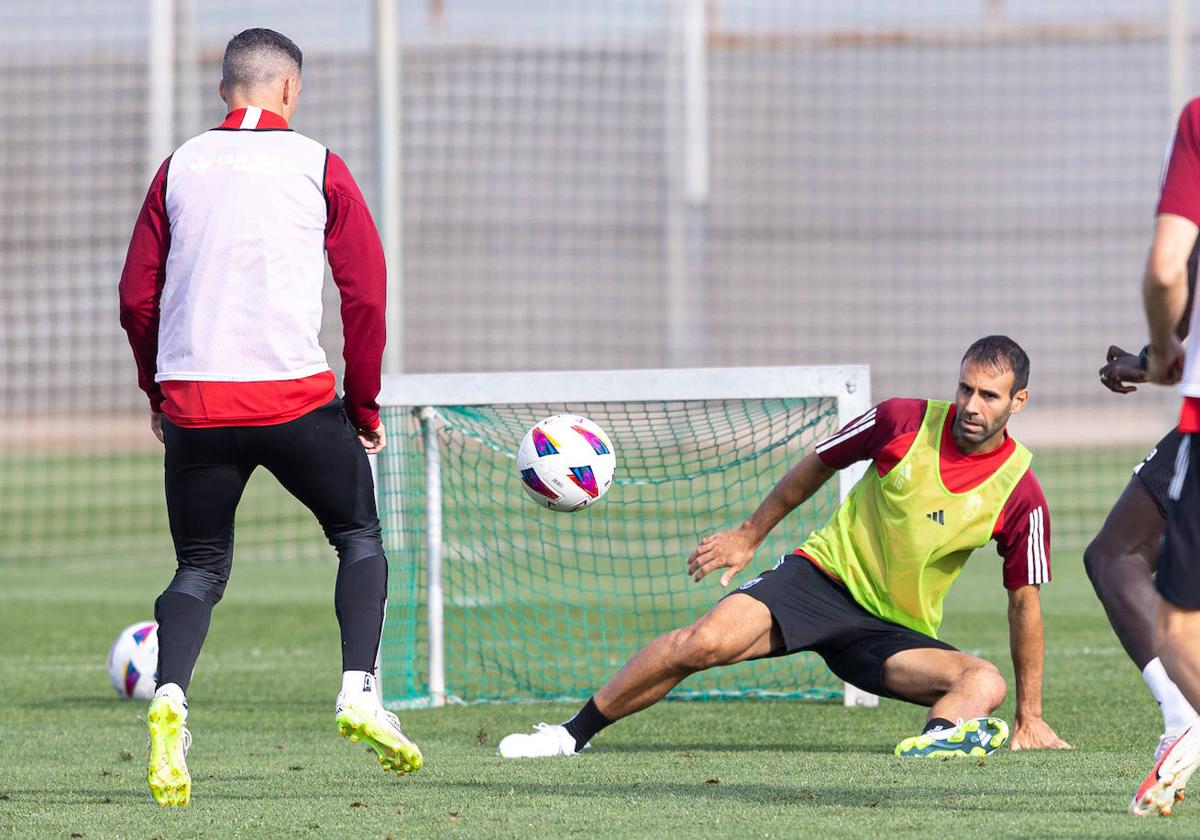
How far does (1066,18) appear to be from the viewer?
74.4ft

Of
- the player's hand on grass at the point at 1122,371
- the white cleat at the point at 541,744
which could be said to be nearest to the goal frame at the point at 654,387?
the white cleat at the point at 541,744

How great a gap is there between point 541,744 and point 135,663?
256cm

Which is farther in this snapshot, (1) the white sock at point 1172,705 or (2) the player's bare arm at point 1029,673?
(2) the player's bare arm at point 1029,673

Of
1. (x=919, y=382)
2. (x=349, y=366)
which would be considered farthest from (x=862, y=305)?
(x=349, y=366)

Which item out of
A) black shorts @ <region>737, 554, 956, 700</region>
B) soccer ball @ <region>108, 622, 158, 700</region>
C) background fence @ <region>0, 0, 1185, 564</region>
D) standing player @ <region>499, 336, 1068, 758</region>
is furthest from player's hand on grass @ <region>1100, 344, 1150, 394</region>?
background fence @ <region>0, 0, 1185, 564</region>

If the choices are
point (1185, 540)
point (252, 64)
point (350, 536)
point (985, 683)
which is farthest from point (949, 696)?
point (252, 64)

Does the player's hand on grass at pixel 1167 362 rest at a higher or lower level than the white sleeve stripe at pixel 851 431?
higher

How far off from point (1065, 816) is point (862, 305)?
2039 centimetres

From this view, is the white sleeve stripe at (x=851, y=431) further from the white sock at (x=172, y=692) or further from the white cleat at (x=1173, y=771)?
the white sock at (x=172, y=692)

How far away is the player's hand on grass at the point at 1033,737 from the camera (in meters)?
5.89

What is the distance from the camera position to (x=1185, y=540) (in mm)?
3814

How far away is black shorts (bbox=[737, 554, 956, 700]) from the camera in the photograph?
596cm

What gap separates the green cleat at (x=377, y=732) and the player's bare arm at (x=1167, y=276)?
7.60ft

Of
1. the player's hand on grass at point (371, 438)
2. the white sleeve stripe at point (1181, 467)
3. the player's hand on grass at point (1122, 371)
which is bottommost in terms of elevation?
the player's hand on grass at point (371, 438)
